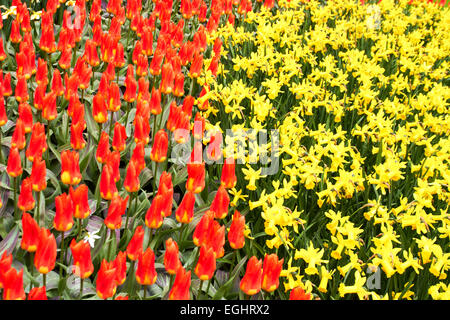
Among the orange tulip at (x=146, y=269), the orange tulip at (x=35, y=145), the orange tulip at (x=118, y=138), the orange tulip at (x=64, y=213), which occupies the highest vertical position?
the orange tulip at (x=118, y=138)

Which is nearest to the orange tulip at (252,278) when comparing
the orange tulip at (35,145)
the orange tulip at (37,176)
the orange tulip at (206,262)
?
the orange tulip at (206,262)

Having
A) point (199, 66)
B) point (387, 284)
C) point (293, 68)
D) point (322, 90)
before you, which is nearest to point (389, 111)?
point (322, 90)

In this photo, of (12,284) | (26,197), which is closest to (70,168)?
(26,197)

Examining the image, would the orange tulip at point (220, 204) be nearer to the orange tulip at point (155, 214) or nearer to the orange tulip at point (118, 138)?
the orange tulip at point (155, 214)

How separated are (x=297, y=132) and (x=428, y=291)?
1.44m

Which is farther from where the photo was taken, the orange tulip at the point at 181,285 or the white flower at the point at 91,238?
Result: the white flower at the point at 91,238

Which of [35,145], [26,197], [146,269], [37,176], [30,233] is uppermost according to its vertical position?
[35,145]

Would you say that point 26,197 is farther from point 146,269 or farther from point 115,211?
point 146,269

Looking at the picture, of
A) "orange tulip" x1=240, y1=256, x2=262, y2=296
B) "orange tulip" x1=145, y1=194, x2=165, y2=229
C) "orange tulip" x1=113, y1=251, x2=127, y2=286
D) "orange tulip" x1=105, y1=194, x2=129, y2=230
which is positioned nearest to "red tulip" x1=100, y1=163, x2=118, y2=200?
"orange tulip" x1=105, y1=194, x2=129, y2=230

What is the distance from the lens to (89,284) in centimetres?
245

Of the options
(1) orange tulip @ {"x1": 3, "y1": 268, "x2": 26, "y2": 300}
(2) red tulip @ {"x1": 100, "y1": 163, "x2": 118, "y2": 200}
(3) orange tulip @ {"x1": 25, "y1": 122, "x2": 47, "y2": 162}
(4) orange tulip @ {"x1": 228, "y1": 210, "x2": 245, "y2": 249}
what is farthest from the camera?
(3) orange tulip @ {"x1": 25, "y1": 122, "x2": 47, "y2": 162}

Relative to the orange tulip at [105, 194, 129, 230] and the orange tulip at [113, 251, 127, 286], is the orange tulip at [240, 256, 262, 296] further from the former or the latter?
the orange tulip at [105, 194, 129, 230]

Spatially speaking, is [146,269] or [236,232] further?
[236,232]

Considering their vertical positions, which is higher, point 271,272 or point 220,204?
point 220,204
